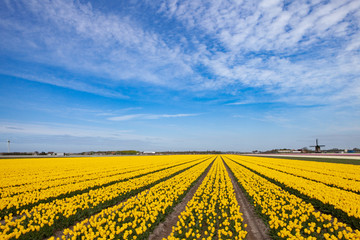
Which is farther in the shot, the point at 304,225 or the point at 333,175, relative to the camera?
the point at 333,175

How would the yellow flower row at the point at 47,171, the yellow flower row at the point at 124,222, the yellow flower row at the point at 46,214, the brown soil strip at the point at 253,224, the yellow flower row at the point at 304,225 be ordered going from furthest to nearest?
the yellow flower row at the point at 47,171, the brown soil strip at the point at 253,224, the yellow flower row at the point at 46,214, the yellow flower row at the point at 124,222, the yellow flower row at the point at 304,225

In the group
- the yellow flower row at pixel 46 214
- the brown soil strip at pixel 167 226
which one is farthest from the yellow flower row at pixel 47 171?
the brown soil strip at pixel 167 226

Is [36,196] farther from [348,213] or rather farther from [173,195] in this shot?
[348,213]

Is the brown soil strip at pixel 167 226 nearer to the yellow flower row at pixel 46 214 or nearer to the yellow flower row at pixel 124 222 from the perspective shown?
the yellow flower row at pixel 124 222

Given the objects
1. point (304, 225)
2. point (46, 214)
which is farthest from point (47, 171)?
point (304, 225)

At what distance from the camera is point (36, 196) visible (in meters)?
11.5

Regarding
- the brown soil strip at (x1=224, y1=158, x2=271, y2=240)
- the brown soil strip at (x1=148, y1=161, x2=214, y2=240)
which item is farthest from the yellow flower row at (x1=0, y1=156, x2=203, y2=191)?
the brown soil strip at (x1=224, y1=158, x2=271, y2=240)

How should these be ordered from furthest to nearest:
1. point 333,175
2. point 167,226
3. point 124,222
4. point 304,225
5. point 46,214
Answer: point 333,175 < point 46,214 < point 167,226 < point 124,222 < point 304,225

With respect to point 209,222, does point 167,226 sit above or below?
below

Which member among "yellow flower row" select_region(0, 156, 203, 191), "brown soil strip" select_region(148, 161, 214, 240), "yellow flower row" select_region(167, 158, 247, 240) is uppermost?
"yellow flower row" select_region(167, 158, 247, 240)

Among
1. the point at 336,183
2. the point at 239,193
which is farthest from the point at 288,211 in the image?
the point at 336,183

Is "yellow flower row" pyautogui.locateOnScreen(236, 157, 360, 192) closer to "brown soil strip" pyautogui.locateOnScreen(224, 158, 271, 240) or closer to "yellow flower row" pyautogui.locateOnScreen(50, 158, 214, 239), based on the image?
"brown soil strip" pyautogui.locateOnScreen(224, 158, 271, 240)

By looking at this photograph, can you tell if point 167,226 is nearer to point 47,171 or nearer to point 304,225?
point 304,225

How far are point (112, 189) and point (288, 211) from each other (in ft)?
36.7
